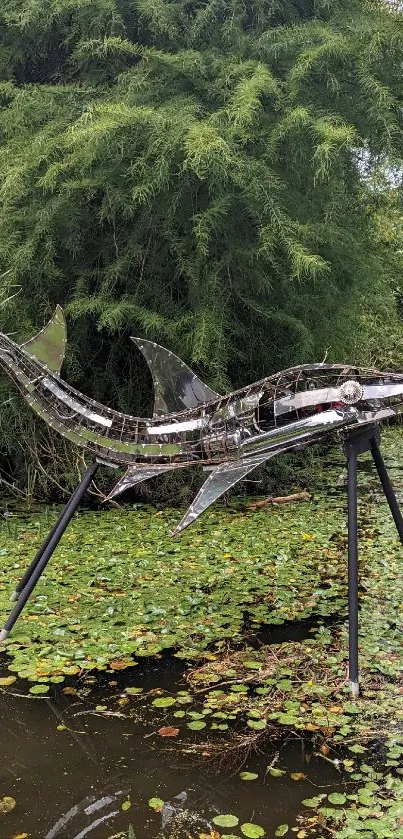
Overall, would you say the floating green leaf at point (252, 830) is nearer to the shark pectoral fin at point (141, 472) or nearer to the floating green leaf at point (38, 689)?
the floating green leaf at point (38, 689)

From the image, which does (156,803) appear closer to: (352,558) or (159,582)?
(352,558)

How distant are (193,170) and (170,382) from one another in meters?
2.32

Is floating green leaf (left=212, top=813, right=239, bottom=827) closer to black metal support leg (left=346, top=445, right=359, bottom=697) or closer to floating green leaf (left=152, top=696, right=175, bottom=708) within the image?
floating green leaf (left=152, top=696, right=175, bottom=708)

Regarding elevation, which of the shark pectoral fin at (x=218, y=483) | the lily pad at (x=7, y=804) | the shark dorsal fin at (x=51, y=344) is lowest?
the lily pad at (x=7, y=804)

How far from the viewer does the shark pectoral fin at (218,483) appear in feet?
10.4

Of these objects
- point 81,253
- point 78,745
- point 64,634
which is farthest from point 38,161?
point 78,745

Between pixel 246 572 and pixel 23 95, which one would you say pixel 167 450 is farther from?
pixel 23 95

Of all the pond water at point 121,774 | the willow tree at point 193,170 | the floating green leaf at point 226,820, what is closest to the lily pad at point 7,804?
the pond water at point 121,774

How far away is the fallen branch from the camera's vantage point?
6.54m

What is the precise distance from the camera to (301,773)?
2.74 meters

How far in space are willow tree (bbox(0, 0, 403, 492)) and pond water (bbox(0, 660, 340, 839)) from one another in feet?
9.91

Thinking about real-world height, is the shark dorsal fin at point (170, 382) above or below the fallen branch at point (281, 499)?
above

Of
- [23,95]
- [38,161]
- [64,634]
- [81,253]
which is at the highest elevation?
[23,95]

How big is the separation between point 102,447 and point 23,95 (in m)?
3.91
